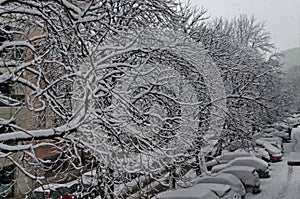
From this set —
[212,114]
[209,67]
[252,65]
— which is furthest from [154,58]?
[252,65]

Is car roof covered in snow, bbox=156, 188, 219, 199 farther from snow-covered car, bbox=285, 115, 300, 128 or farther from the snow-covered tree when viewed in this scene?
snow-covered car, bbox=285, 115, 300, 128

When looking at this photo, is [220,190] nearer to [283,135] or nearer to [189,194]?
[189,194]

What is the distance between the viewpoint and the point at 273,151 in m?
19.6

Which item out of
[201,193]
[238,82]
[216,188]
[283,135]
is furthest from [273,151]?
[201,193]

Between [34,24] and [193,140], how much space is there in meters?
5.62

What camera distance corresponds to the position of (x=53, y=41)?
5645 millimetres

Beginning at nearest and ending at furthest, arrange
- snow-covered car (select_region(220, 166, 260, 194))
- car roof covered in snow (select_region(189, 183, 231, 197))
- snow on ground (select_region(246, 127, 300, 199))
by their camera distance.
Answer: car roof covered in snow (select_region(189, 183, 231, 197))
snow-covered car (select_region(220, 166, 260, 194))
snow on ground (select_region(246, 127, 300, 199))

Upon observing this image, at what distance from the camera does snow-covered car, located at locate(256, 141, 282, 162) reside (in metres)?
19.3

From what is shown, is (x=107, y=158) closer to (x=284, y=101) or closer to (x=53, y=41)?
(x=53, y=41)

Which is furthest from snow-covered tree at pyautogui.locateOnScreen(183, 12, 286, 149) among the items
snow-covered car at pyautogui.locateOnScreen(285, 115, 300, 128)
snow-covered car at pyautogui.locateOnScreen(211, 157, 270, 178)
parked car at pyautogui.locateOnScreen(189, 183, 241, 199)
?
snow-covered car at pyautogui.locateOnScreen(285, 115, 300, 128)

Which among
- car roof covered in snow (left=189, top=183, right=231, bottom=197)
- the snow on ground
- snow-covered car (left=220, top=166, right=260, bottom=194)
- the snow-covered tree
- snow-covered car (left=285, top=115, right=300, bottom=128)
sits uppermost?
the snow-covered tree

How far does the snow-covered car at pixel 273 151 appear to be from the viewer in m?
19.3

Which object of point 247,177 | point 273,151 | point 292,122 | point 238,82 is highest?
point 238,82

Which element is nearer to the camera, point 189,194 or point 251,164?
point 189,194
